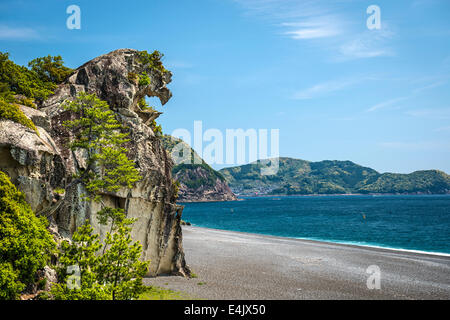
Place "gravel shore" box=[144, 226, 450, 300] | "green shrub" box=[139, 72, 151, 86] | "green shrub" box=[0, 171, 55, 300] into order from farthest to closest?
"green shrub" box=[139, 72, 151, 86] < "gravel shore" box=[144, 226, 450, 300] < "green shrub" box=[0, 171, 55, 300]

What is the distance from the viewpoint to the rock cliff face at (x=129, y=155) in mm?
14664

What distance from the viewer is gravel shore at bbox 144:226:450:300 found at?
76.5 ft

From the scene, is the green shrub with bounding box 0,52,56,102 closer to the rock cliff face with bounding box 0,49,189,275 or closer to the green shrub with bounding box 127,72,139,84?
the rock cliff face with bounding box 0,49,189,275

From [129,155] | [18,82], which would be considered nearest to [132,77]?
[129,155]

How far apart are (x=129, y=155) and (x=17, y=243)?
36.3 ft

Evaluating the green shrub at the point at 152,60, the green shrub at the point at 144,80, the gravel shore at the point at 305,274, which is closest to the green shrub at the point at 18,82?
the green shrub at the point at 144,80

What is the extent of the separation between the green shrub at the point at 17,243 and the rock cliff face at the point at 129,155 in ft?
2.73

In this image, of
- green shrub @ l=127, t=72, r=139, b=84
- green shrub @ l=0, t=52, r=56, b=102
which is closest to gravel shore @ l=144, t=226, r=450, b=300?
green shrub @ l=0, t=52, r=56, b=102

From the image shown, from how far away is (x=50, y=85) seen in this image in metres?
21.8

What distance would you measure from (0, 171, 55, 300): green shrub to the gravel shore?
37.4ft

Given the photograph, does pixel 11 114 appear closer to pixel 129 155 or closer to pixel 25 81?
pixel 25 81
